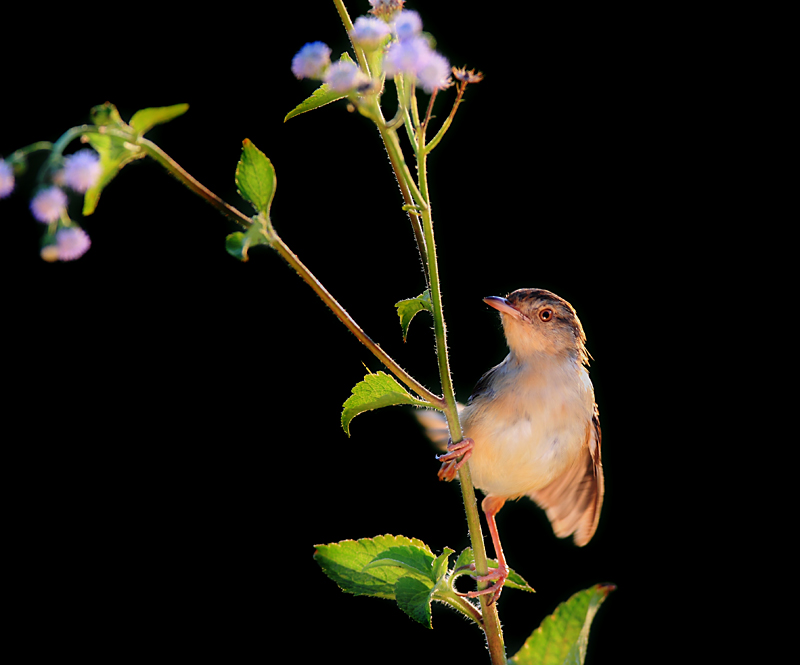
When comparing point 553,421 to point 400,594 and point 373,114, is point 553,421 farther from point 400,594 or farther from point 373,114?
point 373,114

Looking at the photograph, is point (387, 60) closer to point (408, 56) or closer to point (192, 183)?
point (408, 56)

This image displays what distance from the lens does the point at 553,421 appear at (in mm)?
3240

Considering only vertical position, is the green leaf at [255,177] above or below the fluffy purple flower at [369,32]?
below

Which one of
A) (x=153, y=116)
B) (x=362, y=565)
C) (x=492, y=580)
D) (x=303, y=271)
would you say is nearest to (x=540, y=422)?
(x=492, y=580)

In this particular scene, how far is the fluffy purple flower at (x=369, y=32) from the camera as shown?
2055 mm

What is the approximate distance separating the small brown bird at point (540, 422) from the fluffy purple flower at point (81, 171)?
1.70 m

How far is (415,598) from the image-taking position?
242 centimetres

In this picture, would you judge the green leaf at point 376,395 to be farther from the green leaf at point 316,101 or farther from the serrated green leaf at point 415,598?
the green leaf at point 316,101

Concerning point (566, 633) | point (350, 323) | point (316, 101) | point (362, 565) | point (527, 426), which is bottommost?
point (566, 633)

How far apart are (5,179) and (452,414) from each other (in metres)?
1.49

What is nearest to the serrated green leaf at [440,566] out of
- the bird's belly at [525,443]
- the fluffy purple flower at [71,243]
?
the bird's belly at [525,443]

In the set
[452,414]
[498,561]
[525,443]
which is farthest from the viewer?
[525,443]

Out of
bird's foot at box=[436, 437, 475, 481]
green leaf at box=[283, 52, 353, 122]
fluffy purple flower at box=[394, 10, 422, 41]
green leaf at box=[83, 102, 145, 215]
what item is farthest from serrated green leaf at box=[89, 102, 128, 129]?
bird's foot at box=[436, 437, 475, 481]

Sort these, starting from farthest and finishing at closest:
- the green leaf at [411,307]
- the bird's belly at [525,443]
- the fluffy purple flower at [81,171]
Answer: the bird's belly at [525,443], the green leaf at [411,307], the fluffy purple flower at [81,171]
